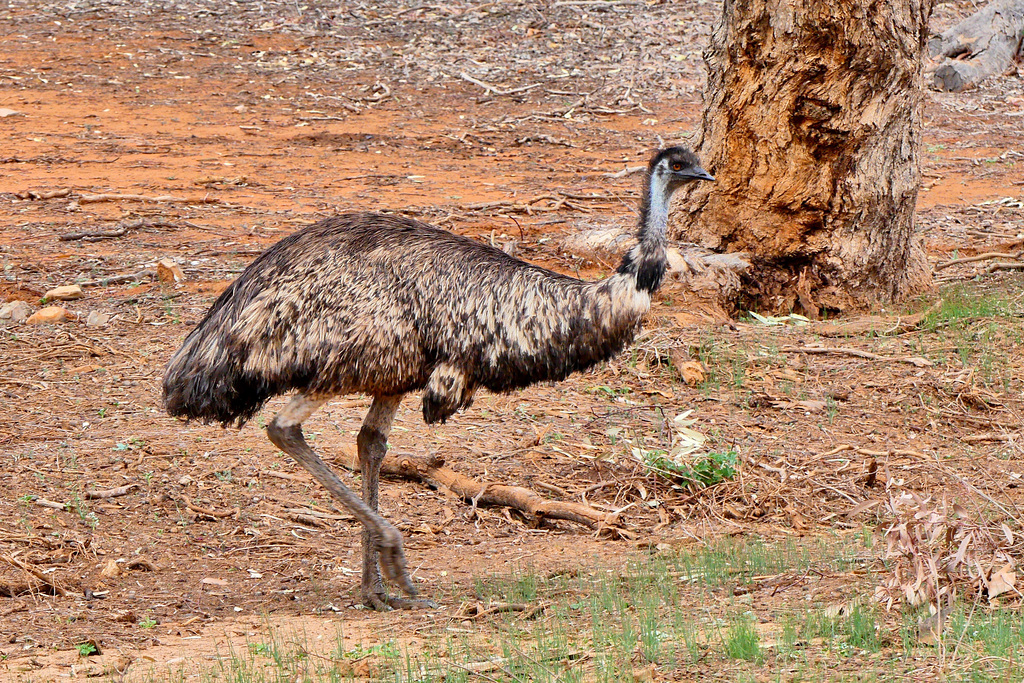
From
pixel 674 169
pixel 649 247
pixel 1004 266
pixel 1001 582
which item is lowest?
pixel 1001 582

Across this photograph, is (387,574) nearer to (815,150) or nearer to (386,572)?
(386,572)

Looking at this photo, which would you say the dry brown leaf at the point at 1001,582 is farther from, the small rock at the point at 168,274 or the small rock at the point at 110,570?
the small rock at the point at 168,274

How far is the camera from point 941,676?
365 centimetres

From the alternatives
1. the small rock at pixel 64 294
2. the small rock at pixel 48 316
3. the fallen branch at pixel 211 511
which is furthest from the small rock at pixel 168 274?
the fallen branch at pixel 211 511

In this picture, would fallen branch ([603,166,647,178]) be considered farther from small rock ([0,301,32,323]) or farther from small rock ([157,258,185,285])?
small rock ([0,301,32,323])

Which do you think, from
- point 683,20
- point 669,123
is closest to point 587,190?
point 669,123

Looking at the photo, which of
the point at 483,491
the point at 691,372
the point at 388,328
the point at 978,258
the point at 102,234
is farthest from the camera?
the point at 102,234

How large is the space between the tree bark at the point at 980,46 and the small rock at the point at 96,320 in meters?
13.0

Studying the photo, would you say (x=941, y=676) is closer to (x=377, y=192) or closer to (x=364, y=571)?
(x=364, y=571)

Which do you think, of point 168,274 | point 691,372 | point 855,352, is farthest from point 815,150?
point 168,274

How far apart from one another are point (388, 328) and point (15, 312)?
4.55 meters

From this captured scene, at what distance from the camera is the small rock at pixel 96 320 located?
8.48m

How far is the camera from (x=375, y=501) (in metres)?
5.46

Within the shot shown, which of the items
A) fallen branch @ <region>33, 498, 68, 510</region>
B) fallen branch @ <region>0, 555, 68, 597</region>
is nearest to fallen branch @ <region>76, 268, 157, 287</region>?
fallen branch @ <region>33, 498, 68, 510</region>
